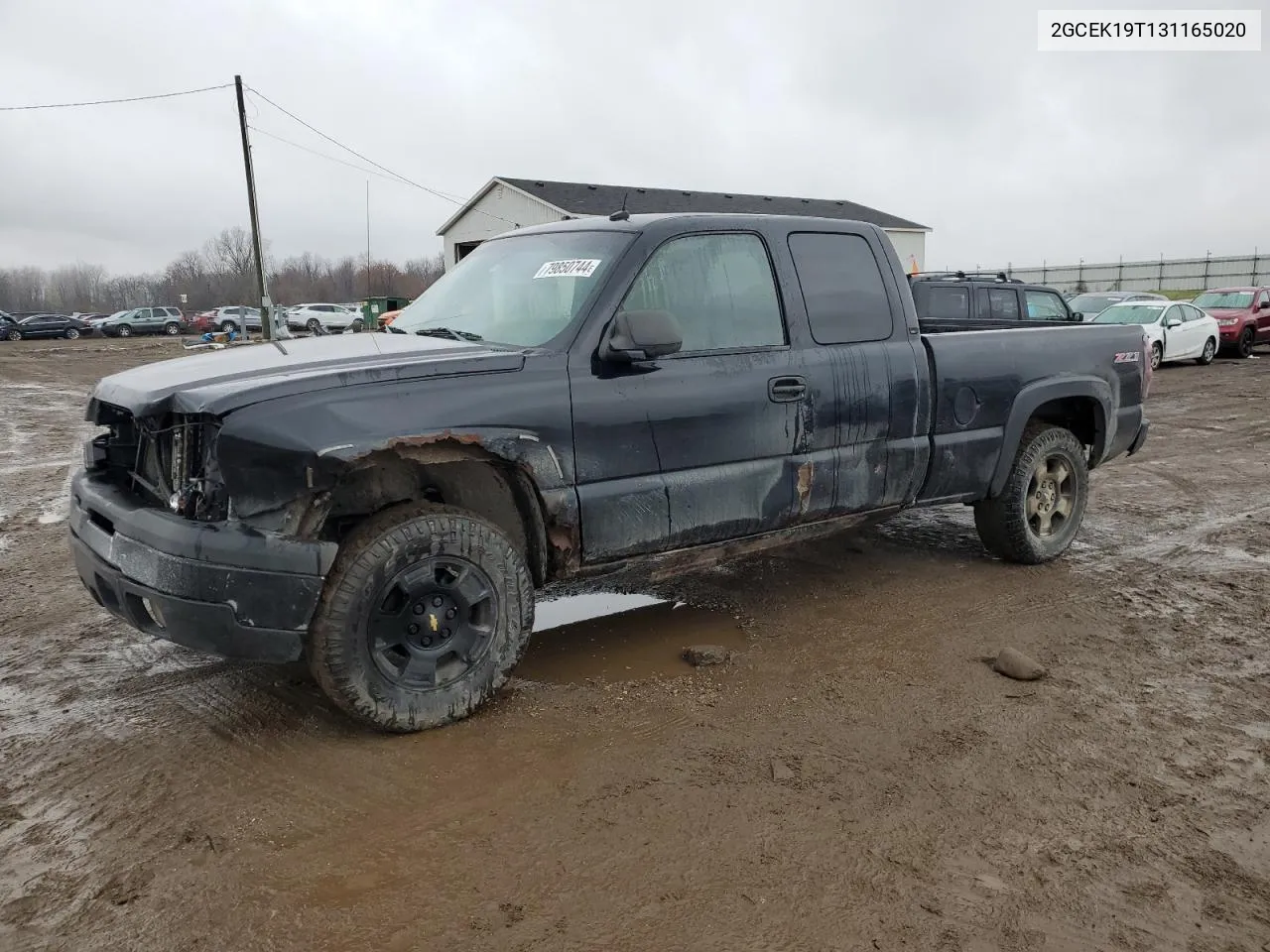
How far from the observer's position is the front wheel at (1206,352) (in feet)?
67.8

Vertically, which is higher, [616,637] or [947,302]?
[947,302]

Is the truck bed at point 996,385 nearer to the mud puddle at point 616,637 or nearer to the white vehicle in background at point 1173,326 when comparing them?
the mud puddle at point 616,637

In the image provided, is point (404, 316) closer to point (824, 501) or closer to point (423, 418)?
point (423, 418)

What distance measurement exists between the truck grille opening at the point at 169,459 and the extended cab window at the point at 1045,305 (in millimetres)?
13850

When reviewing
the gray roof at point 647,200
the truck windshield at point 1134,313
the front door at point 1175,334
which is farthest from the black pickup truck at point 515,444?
the gray roof at point 647,200

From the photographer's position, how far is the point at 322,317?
42.8 m

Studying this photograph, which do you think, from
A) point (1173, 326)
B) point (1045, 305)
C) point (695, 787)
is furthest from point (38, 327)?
point (695, 787)

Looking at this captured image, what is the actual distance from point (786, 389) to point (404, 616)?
198cm

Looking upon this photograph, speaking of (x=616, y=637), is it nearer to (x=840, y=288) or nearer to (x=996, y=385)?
(x=840, y=288)

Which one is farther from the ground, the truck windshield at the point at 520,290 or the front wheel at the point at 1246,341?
the truck windshield at the point at 520,290

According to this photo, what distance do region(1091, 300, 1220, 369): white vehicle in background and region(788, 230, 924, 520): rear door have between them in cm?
1623

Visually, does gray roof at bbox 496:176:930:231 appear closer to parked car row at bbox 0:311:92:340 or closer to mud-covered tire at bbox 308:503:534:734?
parked car row at bbox 0:311:92:340

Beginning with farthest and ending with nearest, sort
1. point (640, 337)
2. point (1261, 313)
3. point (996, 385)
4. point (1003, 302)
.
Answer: point (1261, 313) < point (1003, 302) < point (996, 385) < point (640, 337)

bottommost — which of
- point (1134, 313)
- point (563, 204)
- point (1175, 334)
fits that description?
point (1175, 334)
